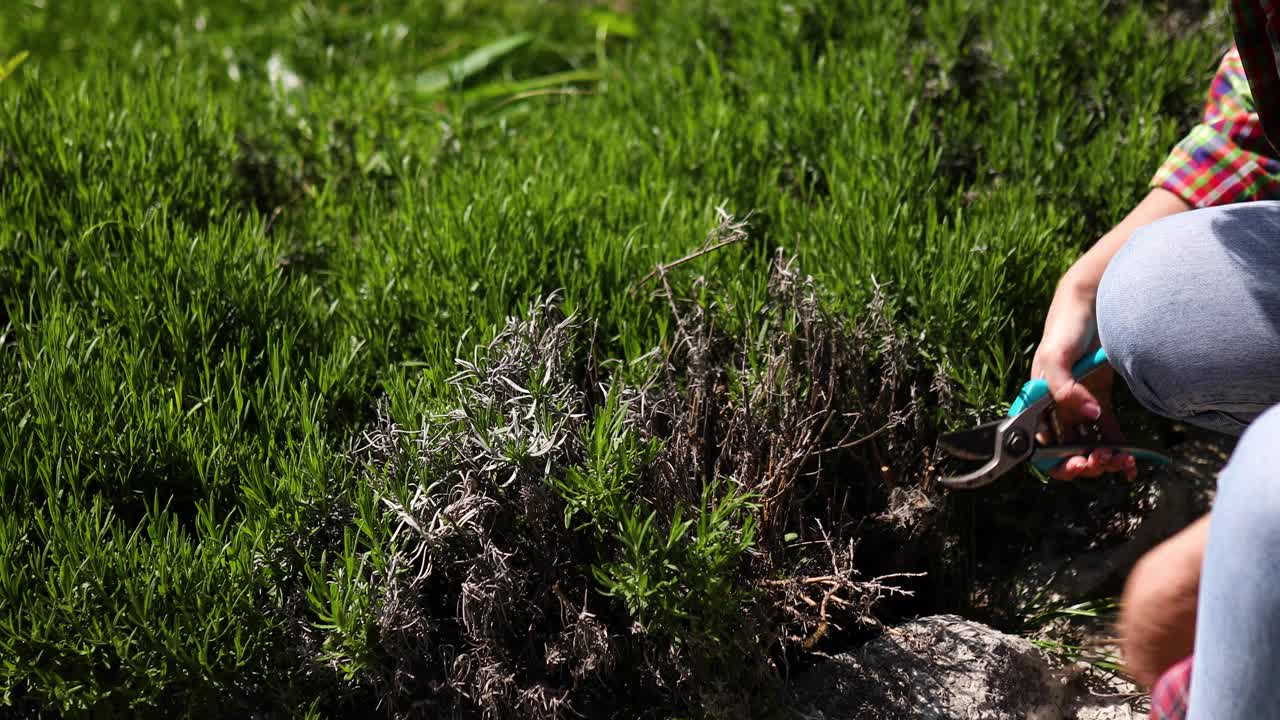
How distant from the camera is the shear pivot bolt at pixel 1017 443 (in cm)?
183

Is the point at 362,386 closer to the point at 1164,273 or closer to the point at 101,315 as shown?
the point at 101,315

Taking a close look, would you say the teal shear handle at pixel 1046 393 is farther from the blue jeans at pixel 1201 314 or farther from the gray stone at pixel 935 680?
the gray stone at pixel 935 680

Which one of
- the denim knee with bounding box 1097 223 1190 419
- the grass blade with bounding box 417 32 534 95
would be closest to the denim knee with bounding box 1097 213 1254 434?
the denim knee with bounding box 1097 223 1190 419

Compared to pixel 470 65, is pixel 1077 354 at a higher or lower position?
higher

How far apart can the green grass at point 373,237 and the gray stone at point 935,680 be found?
0.38 meters

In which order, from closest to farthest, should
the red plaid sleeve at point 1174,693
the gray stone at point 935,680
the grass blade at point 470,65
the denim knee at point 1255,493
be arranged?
the denim knee at point 1255,493
the red plaid sleeve at point 1174,693
the gray stone at point 935,680
the grass blade at point 470,65

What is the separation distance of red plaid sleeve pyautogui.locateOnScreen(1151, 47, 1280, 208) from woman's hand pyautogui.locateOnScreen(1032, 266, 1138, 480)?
26cm

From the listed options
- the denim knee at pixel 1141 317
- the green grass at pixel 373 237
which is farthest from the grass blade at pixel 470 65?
the denim knee at pixel 1141 317

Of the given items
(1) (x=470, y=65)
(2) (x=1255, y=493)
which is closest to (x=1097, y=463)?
(2) (x=1255, y=493)

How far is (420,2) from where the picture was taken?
4129mm

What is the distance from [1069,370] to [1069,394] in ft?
0.16

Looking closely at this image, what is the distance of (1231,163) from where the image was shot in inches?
74.0

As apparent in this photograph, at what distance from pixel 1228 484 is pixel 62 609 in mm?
1571

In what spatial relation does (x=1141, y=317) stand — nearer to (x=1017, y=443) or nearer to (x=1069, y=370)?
(x=1069, y=370)
